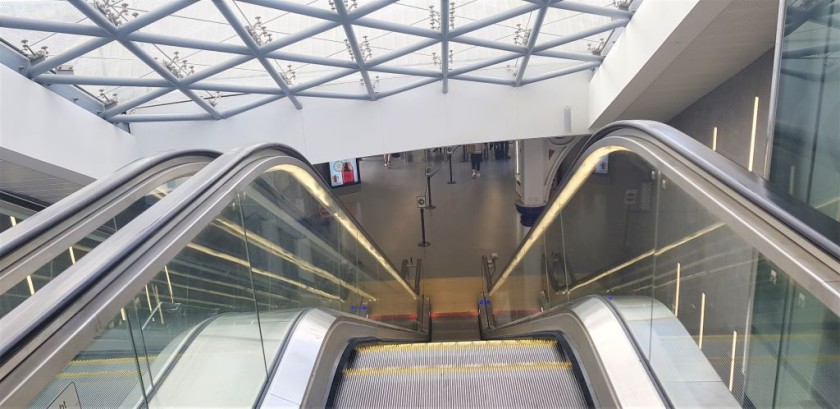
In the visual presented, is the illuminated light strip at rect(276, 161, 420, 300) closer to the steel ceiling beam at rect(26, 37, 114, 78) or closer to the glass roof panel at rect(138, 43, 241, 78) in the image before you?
the steel ceiling beam at rect(26, 37, 114, 78)

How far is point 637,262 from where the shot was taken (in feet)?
11.4

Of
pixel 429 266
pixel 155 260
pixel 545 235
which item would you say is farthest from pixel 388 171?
pixel 155 260

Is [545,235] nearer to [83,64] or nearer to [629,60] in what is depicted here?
[629,60]

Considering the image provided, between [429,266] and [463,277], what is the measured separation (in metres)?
1.24

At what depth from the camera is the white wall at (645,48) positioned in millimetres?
6488

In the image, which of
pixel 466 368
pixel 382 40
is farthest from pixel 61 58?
pixel 466 368

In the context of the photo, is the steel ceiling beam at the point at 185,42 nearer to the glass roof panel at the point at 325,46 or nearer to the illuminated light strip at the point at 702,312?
the glass roof panel at the point at 325,46

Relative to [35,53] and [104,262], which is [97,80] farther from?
[104,262]

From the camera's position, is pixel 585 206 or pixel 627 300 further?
pixel 585 206

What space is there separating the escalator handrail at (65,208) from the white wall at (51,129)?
17.6ft

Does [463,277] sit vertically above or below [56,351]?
below

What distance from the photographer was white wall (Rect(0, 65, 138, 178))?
7.40 m

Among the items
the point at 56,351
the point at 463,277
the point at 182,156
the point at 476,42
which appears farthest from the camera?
the point at 463,277

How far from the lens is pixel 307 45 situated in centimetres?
1130
